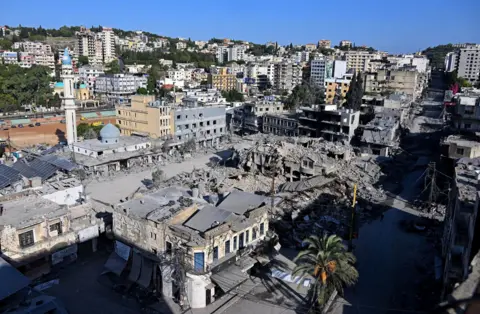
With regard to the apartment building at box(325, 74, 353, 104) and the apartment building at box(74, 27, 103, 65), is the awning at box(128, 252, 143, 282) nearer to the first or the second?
the apartment building at box(325, 74, 353, 104)

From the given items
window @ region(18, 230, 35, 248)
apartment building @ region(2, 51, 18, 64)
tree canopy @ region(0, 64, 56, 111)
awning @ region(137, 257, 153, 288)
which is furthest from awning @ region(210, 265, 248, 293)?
apartment building @ region(2, 51, 18, 64)

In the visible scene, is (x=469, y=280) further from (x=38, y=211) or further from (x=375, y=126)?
(x=375, y=126)

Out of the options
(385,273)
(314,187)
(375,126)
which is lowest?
(385,273)

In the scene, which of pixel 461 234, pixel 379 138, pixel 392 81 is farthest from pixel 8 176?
pixel 392 81

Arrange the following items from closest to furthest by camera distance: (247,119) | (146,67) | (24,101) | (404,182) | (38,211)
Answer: (38,211), (404,182), (247,119), (24,101), (146,67)

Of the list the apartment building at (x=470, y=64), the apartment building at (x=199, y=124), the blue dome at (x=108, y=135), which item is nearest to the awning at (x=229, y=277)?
the blue dome at (x=108, y=135)

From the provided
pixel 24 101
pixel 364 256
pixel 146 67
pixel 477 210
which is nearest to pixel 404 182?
pixel 364 256

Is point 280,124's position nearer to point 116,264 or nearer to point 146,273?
point 116,264

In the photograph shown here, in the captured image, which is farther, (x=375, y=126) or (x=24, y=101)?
(x=24, y=101)
